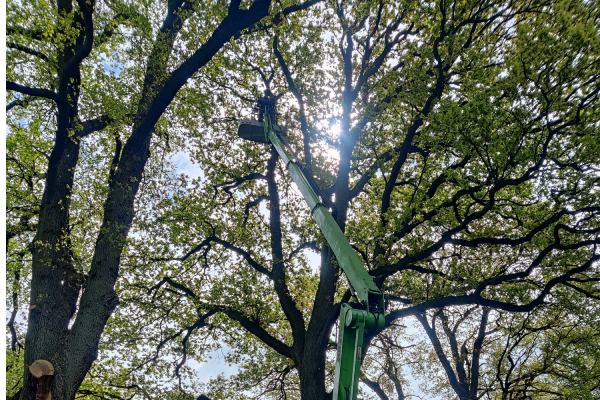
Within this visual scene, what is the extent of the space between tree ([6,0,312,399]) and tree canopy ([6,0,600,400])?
49mm

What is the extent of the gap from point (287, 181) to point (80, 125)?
658cm

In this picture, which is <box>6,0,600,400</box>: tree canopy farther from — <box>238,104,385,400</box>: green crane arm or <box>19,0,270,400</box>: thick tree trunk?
<box>238,104,385,400</box>: green crane arm

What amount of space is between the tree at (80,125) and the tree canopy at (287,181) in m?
0.05

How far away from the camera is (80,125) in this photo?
368 inches

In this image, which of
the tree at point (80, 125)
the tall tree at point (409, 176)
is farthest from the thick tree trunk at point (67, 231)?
the tall tree at point (409, 176)

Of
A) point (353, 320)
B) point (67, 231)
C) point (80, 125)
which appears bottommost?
point (353, 320)

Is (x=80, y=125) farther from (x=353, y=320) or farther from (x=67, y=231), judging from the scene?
(x=353, y=320)

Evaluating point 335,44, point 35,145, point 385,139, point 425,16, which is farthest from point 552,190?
point 35,145

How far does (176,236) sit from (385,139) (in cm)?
687

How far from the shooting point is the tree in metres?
7.64

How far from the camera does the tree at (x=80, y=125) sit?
764 cm

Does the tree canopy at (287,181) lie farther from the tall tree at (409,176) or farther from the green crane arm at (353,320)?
the green crane arm at (353,320)

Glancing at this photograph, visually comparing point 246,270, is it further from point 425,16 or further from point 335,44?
point 425,16

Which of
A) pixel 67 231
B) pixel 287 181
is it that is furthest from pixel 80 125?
pixel 287 181
